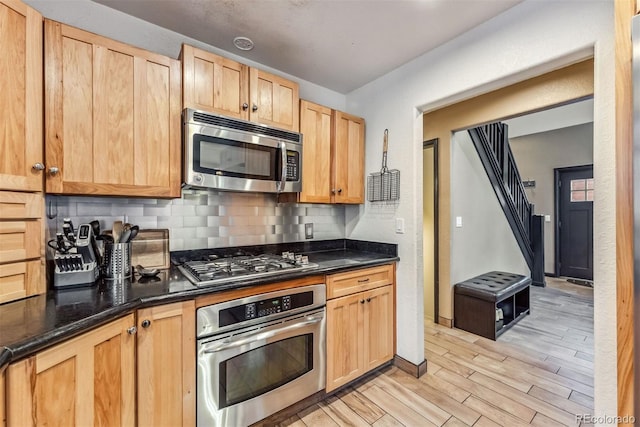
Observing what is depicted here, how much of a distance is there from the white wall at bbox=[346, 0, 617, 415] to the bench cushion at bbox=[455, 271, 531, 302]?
106cm

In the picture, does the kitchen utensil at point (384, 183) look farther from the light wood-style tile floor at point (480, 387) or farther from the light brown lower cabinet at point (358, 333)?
the light wood-style tile floor at point (480, 387)

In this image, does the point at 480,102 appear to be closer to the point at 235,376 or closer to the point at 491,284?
the point at 491,284

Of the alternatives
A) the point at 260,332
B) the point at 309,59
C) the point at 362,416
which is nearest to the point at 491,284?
the point at 362,416

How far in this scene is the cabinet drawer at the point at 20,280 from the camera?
1146mm

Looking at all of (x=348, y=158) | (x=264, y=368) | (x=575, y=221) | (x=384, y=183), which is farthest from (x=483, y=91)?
(x=575, y=221)

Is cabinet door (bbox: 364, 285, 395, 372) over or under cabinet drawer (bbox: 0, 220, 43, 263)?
under

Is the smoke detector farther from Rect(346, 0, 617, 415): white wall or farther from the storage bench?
the storage bench

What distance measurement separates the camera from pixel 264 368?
64.1 inches

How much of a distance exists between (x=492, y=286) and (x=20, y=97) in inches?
155

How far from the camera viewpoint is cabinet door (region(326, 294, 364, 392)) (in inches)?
74.9

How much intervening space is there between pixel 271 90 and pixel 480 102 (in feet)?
7.10

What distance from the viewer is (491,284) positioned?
314cm

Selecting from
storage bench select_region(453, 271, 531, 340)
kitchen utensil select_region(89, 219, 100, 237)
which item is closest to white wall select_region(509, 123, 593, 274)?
storage bench select_region(453, 271, 531, 340)

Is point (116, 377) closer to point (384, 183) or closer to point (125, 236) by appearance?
point (125, 236)
